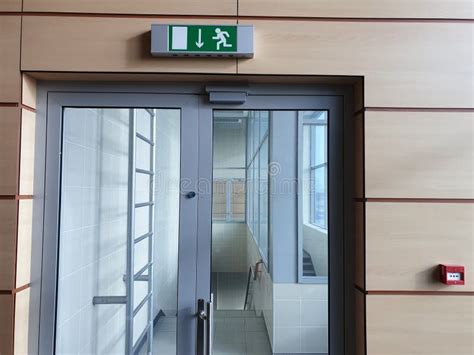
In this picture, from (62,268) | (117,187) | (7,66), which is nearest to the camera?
(7,66)

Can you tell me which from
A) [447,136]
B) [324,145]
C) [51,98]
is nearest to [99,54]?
[51,98]

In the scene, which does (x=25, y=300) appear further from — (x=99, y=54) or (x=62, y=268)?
(x=99, y=54)

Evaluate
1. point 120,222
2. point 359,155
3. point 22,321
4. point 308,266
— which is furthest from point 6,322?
point 359,155

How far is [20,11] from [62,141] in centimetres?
63

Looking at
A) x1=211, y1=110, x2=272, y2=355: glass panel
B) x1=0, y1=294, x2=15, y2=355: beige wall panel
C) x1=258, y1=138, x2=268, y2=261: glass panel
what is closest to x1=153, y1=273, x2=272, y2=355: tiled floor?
x1=211, y1=110, x2=272, y2=355: glass panel

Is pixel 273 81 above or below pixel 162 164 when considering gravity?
above

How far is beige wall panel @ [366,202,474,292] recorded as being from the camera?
1.44 metres

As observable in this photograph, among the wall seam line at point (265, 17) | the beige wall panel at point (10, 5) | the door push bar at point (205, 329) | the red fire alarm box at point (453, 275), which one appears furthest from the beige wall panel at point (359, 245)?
the beige wall panel at point (10, 5)

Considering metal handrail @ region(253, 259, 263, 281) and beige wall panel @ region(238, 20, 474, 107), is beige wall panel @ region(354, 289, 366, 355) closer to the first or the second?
metal handrail @ region(253, 259, 263, 281)

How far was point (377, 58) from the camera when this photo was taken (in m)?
1.49

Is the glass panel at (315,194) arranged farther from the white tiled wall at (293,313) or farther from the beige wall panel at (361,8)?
the beige wall panel at (361,8)

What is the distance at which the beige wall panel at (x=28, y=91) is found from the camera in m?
1.47

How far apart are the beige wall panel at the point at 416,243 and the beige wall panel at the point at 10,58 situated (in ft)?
5.79

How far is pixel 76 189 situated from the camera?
63.8 inches
